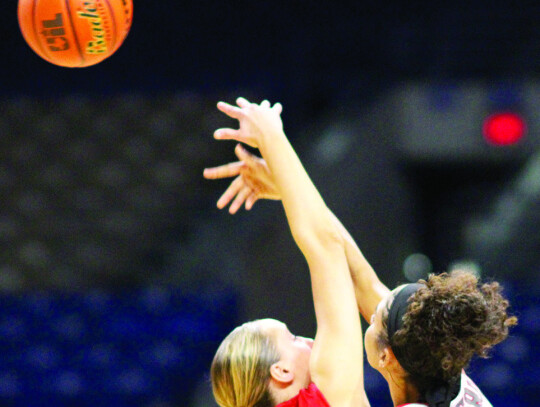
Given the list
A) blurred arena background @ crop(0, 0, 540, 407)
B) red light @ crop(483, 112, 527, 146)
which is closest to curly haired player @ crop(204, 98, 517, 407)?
blurred arena background @ crop(0, 0, 540, 407)

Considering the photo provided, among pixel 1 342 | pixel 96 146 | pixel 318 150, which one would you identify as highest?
pixel 96 146

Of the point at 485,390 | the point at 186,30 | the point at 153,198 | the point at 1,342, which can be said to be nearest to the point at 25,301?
the point at 1,342

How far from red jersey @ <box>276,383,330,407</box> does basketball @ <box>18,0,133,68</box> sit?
1.16 m

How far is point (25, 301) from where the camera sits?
4395mm

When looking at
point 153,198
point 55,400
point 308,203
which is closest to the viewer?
point 308,203

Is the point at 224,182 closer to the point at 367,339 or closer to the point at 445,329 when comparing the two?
the point at 367,339

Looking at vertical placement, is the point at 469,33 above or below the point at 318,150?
above

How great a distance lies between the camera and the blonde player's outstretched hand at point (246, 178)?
5.68 ft

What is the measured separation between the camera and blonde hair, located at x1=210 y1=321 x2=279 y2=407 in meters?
1.49

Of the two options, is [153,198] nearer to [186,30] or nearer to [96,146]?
[96,146]

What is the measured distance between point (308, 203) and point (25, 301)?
3.41m

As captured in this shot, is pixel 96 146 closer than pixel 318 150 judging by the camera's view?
No

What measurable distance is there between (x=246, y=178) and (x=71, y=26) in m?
0.68

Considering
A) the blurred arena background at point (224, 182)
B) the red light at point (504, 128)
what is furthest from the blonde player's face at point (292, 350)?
→ the red light at point (504, 128)
